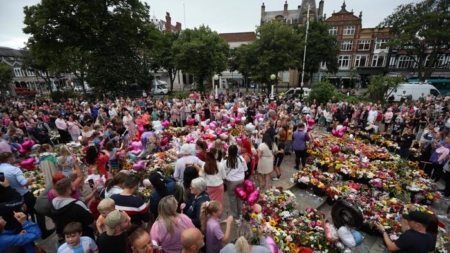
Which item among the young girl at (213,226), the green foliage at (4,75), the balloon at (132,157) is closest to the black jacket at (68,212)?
the young girl at (213,226)

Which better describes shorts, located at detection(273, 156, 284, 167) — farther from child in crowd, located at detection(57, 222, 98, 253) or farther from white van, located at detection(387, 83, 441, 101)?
white van, located at detection(387, 83, 441, 101)

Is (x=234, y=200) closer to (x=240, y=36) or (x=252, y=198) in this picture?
(x=252, y=198)

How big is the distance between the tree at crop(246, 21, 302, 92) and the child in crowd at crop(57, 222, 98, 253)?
83.6 ft

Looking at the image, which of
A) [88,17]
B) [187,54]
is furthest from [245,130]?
[187,54]

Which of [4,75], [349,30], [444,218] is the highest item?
[349,30]

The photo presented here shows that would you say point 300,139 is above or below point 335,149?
above

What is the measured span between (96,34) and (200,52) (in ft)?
38.9

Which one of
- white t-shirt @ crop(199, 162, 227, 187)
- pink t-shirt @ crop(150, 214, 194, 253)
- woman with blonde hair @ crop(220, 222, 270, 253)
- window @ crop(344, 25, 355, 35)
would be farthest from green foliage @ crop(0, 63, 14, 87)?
window @ crop(344, 25, 355, 35)

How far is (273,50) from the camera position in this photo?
26.0 m

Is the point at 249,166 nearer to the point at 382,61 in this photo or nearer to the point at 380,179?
the point at 380,179

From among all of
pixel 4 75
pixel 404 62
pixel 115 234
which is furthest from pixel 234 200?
pixel 4 75

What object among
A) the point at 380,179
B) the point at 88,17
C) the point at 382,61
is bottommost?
the point at 380,179

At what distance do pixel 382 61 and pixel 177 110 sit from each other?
41.4 m

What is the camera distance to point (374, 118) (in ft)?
37.2
